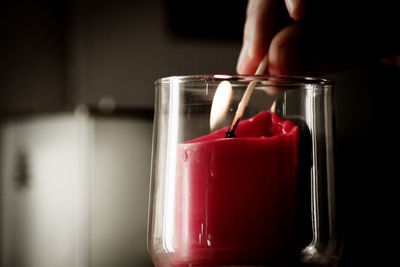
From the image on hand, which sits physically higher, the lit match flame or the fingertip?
the fingertip

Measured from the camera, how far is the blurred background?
2.69 feet

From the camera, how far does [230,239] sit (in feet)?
Result: 1.11

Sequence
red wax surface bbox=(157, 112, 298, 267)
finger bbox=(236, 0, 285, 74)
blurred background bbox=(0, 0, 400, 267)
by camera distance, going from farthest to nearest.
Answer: blurred background bbox=(0, 0, 400, 267), finger bbox=(236, 0, 285, 74), red wax surface bbox=(157, 112, 298, 267)

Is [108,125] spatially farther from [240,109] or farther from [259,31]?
[240,109]

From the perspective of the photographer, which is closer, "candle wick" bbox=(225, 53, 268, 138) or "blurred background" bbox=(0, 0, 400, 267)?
"candle wick" bbox=(225, 53, 268, 138)

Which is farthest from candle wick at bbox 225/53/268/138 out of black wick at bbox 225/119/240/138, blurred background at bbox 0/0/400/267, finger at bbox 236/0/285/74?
blurred background at bbox 0/0/400/267

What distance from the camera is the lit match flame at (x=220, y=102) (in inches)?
13.7

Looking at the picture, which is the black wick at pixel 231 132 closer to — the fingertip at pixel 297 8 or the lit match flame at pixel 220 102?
the lit match flame at pixel 220 102

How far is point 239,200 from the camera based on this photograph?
34 cm

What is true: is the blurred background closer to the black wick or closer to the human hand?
the human hand

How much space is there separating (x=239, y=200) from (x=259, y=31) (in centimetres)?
19

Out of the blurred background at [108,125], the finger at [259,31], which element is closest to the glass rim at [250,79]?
the finger at [259,31]

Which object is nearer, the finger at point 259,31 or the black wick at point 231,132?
the black wick at point 231,132

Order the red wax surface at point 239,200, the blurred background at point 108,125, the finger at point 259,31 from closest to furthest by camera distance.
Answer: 1. the red wax surface at point 239,200
2. the finger at point 259,31
3. the blurred background at point 108,125
